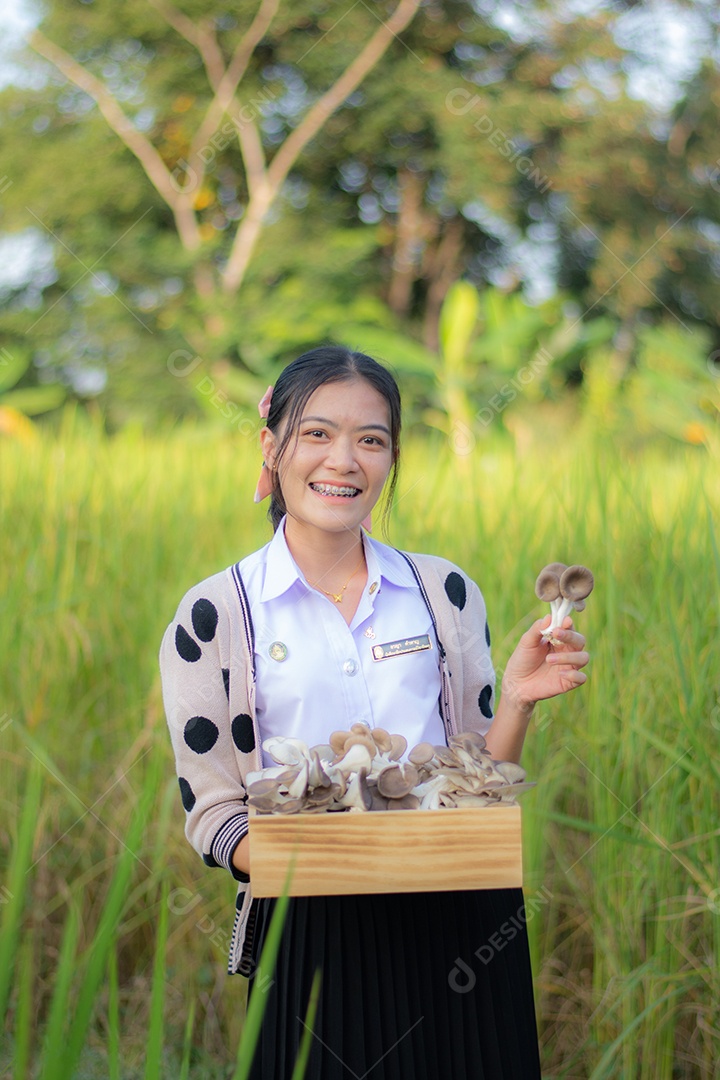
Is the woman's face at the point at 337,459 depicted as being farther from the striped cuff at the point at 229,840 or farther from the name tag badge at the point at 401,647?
the striped cuff at the point at 229,840

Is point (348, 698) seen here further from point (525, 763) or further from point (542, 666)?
point (525, 763)

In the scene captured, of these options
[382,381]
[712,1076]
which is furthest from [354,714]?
[712,1076]


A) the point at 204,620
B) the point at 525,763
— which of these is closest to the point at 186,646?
the point at 204,620

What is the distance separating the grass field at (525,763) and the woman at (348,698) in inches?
12.6

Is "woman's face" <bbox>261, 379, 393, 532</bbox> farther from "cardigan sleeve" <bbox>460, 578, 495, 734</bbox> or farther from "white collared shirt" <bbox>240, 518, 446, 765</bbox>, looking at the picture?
"cardigan sleeve" <bbox>460, 578, 495, 734</bbox>

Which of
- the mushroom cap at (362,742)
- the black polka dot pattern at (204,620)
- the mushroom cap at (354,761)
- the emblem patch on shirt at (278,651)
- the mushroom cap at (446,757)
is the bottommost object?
the mushroom cap at (446,757)

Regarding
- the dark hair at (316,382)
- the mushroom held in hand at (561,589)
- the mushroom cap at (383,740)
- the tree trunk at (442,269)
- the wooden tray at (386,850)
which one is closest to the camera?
the wooden tray at (386,850)

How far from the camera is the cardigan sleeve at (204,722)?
1.15 meters

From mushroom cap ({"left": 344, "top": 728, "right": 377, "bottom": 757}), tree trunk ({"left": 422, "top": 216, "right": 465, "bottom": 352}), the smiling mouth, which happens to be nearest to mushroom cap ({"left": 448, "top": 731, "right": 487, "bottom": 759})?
mushroom cap ({"left": 344, "top": 728, "right": 377, "bottom": 757})

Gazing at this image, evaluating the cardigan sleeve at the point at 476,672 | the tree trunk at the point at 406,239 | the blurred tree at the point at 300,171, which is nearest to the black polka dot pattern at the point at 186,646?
the cardigan sleeve at the point at 476,672

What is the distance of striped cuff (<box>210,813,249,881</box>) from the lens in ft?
3.65

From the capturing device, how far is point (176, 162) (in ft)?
38.9

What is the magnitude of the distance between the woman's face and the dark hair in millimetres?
13

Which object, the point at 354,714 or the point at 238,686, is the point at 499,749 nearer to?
the point at 354,714
